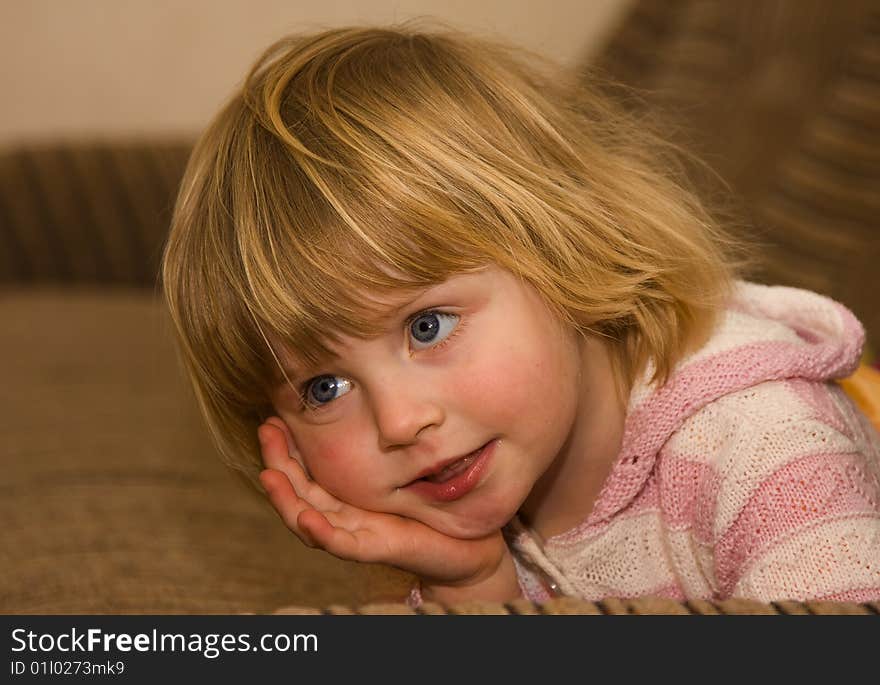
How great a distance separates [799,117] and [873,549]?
92 cm

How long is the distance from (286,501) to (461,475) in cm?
16

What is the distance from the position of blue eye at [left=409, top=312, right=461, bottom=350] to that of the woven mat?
0.97 feet

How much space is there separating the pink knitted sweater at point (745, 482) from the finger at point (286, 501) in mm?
240

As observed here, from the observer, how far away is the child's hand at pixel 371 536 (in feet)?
2.99

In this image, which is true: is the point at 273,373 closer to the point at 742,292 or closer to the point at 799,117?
the point at 742,292

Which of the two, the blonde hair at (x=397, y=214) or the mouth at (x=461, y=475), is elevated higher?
the blonde hair at (x=397, y=214)

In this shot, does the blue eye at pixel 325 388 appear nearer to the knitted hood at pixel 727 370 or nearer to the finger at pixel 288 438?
the finger at pixel 288 438

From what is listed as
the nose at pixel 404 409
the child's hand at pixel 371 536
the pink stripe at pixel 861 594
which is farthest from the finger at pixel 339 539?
the pink stripe at pixel 861 594

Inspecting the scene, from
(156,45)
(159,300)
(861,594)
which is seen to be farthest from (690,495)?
(156,45)

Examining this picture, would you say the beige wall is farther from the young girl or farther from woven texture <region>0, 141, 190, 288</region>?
the young girl

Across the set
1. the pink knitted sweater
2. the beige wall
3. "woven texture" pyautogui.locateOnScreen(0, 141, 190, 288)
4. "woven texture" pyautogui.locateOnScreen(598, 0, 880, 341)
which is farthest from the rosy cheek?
the beige wall

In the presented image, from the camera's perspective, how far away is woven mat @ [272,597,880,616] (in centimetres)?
59

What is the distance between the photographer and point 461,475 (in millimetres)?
886
